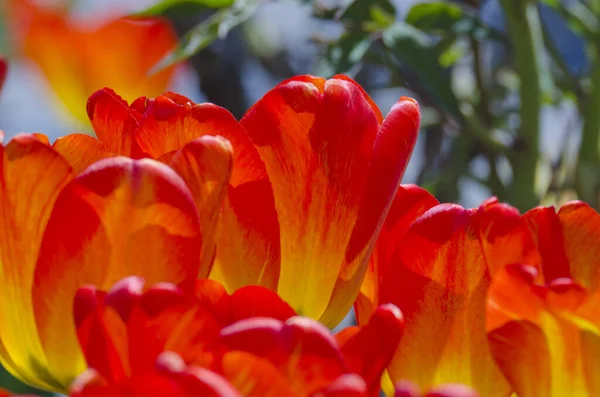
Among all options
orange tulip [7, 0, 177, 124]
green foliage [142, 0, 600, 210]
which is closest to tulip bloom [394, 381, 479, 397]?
green foliage [142, 0, 600, 210]

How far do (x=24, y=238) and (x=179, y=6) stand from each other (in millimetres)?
388

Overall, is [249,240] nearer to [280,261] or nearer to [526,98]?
[280,261]

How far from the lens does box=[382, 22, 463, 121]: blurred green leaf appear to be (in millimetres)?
599

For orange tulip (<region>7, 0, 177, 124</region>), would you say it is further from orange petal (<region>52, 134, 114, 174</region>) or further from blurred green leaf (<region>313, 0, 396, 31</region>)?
orange petal (<region>52, 134, 114, 174</region>)

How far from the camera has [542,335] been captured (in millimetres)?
272

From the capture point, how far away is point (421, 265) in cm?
31

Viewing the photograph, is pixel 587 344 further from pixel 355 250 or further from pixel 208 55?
pixel 208 55

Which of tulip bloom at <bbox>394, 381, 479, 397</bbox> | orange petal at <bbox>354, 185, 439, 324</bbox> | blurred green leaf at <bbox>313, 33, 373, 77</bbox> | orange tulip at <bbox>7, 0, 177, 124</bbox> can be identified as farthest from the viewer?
orange tulip at <bbox>7, 0, 177, 124</bbox>

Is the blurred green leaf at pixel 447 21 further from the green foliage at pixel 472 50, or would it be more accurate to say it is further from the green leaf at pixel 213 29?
the green leaf at pixel 213 29

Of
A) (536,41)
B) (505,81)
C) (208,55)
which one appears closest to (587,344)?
(536,41)

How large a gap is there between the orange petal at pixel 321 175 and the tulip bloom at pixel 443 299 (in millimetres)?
13

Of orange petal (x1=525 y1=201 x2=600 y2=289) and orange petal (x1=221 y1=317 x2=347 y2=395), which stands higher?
orange petal (x1=221 y1=317 x2=347 y2=395)

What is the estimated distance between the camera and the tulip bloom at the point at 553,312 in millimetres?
261

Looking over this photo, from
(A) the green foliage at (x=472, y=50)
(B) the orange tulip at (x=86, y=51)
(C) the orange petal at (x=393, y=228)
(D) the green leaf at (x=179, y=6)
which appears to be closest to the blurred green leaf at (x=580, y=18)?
(A) the green foliage at (x=472, y=50)
